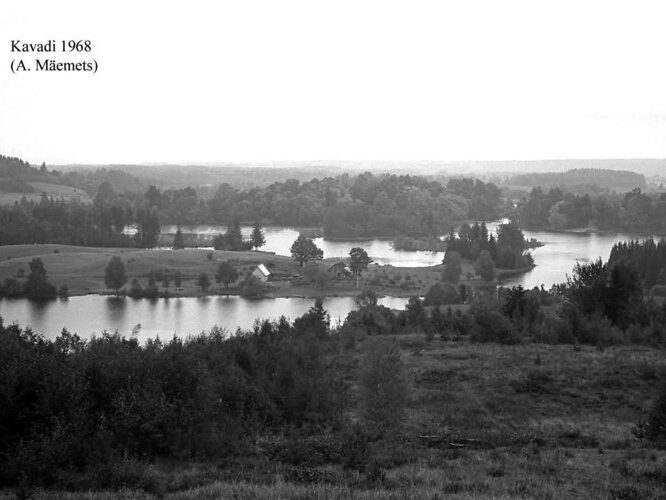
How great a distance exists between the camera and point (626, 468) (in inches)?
329

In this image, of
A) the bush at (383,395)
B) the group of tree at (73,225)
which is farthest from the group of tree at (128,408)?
the group of tree at (73,225)

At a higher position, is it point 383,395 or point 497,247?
point 383,395

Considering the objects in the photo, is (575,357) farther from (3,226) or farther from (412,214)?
(412,214)

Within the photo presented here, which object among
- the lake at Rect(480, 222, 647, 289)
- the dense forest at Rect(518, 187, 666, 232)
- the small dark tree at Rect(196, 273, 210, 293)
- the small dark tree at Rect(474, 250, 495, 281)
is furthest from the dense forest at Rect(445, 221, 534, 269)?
the dense forest at Rect(518, 187, 666, 232)

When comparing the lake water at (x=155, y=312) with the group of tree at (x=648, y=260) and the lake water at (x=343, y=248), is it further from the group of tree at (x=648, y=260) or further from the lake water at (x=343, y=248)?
the lake water at (x=343, y=248)

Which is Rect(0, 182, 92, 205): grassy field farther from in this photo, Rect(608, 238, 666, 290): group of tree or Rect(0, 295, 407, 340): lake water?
Rect(608, 238, 666, 290): group of tree

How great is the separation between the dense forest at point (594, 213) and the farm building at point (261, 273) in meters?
52.1

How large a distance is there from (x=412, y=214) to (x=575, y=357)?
7446 cm

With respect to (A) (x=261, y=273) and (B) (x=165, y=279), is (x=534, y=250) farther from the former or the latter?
(B) (x=165, y=279)

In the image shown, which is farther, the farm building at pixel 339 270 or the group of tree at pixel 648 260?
the farm building at pixel 339 270

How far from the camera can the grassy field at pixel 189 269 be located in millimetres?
49531

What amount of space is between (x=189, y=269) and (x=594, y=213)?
2303 inches

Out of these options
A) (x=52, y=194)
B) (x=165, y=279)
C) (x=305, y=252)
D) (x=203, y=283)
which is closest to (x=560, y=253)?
(x=305, y=252)

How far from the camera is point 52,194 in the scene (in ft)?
326
